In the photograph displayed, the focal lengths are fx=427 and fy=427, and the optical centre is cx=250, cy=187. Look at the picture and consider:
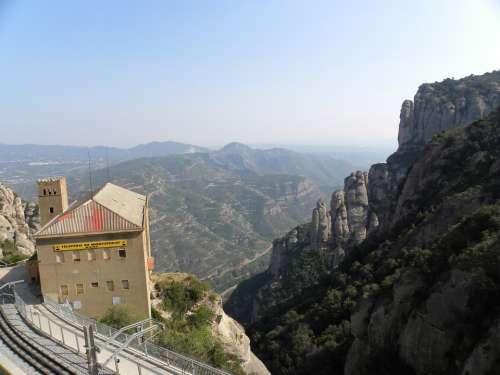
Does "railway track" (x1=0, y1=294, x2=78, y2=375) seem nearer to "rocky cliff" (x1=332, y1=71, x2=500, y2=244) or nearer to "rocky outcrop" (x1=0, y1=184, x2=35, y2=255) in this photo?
"rocky outcrop" (x1=0, y1=184, x2=35, y2=255)

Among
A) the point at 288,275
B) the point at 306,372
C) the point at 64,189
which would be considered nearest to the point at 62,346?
the point at 64,189

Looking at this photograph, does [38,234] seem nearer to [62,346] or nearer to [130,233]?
[130,233]

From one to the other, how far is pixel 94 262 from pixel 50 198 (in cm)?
1030

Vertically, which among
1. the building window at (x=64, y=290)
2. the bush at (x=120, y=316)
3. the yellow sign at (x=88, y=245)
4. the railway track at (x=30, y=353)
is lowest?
the bush at (x=120, y=316)

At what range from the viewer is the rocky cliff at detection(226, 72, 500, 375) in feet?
80.8

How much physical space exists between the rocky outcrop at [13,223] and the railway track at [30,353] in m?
38.5

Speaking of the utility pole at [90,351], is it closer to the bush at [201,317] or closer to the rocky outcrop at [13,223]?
the bush at [201,317]

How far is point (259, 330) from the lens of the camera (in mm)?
75250

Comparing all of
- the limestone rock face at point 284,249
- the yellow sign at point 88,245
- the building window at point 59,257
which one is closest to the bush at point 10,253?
the building window at point 59,257

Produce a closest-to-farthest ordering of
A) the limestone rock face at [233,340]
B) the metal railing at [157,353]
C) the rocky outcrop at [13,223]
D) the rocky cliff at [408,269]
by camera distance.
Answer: the metal railing at [157,353] < the rocky cliff at [408,269] < the limestone rock face at [233,340] < the rocky outcrop at [13,223]

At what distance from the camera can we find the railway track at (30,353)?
20.4 metres

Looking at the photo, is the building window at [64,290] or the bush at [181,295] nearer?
the building window at [64,290]

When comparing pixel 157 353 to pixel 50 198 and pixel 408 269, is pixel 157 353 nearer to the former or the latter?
pixel 408 269

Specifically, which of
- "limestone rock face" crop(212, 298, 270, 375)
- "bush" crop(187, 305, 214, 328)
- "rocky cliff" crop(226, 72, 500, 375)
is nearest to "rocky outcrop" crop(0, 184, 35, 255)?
"limestone rock face" crop(212, 298, 270, 375)
